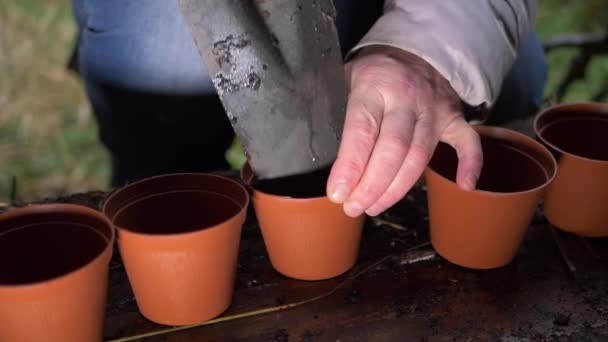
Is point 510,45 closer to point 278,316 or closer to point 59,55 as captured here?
point 278,316

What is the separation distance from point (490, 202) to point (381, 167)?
0.54 feet

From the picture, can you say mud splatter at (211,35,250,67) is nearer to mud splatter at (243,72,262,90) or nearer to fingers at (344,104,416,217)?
mud splatter at (243,72,262,90)

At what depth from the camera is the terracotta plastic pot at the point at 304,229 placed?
810 millimetres

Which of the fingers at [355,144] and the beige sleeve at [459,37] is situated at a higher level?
the beige sleeve at [459,37]

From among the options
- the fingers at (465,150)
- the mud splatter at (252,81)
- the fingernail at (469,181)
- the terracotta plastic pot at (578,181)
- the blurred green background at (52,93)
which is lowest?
the blurred green background at (52,93)

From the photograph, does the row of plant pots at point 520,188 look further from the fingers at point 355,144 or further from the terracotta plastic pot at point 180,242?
the terracotta plastic pot at point 180,242

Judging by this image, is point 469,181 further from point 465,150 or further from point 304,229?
point 304,229

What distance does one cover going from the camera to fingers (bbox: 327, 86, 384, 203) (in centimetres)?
75

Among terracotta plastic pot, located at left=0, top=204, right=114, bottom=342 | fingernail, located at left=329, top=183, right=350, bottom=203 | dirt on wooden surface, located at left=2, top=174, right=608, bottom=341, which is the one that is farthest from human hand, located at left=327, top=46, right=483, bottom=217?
terracotta plastic pot, located at left=0, top=204, right=114, bottom=342

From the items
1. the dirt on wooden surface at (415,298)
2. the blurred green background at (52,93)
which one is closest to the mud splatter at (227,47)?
the dirt on wooden surface at (415,298)

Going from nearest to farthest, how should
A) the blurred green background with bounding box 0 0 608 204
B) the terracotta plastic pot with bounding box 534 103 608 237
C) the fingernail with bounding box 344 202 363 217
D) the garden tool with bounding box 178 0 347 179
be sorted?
1. the garden tool with bounding box 178 0 347 179
2. the fingernail with bounding box 344 202 363 217
3. the terracotta plastic pot with bounding box 534 103 608 237
4. the blurred green background with bounding box 0 0 608 204

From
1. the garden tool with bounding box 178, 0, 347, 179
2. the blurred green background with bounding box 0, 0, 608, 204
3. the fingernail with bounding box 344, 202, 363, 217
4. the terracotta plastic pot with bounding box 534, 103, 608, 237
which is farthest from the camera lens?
the blurred green background with bounding box 0, 0, 608, 204

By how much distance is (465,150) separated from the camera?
2.80 feet

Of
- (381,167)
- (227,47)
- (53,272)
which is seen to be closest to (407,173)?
(381,167)
